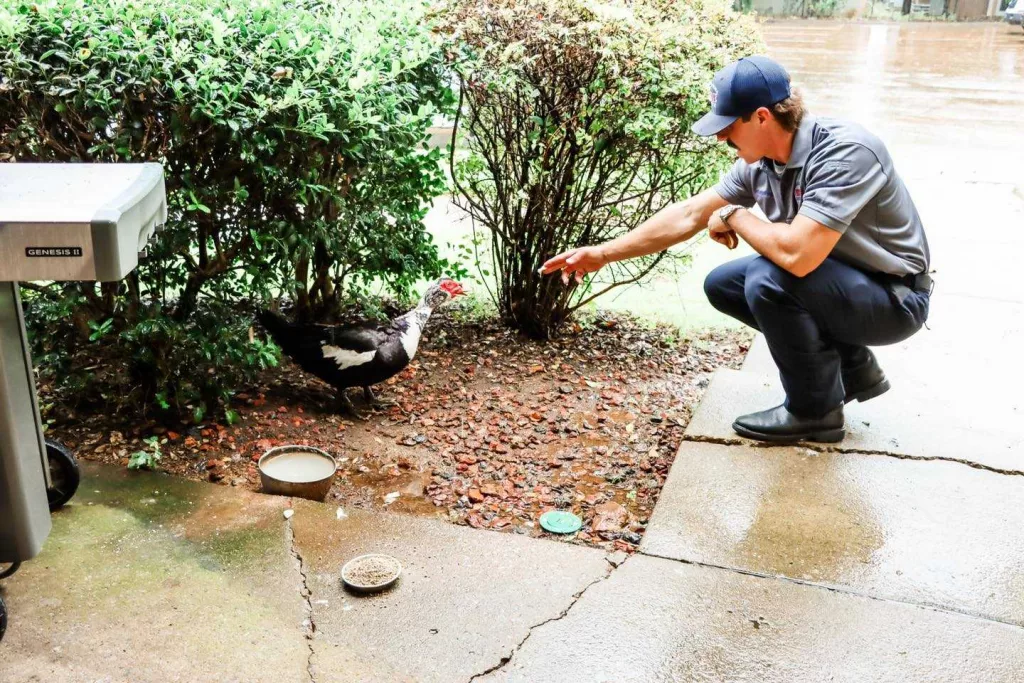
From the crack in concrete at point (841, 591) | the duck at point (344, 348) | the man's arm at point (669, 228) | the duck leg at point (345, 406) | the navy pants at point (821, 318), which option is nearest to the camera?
the crack in concrete at point (841, 591)

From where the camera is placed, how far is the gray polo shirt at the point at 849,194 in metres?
3.06

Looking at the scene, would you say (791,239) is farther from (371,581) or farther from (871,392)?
(371,581)

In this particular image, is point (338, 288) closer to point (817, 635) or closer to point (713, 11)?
point (713, 11)

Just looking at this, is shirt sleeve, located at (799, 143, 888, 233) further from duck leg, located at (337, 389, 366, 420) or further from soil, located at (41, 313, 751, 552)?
duck leg, located at (337, 389, 366, 420)

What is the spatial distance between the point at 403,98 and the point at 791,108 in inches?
60.2

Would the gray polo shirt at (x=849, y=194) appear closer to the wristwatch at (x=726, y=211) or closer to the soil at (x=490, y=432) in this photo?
the wristwatch at (x=726, y=211)

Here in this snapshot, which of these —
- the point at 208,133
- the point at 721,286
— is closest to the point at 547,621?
the point at 721,286

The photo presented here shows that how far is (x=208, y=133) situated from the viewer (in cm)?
328

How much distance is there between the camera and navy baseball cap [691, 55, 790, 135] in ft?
10.1

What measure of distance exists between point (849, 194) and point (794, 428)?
3.02ft

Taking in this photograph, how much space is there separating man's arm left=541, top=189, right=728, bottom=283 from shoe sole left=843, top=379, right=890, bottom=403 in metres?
0.89

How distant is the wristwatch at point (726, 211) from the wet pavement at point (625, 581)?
2.73ft

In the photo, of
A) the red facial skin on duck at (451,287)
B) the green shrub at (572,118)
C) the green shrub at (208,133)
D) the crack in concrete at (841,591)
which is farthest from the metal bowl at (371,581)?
the green shrub at (572,118)

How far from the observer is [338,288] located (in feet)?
15.2
